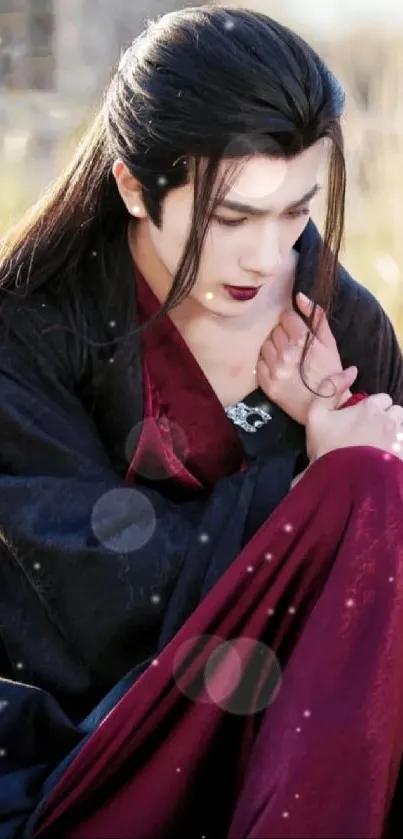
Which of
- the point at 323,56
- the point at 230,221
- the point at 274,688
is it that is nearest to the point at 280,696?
the point at 274,688

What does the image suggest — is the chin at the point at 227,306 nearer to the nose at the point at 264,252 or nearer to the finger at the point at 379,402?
the nose at the point at 264,252

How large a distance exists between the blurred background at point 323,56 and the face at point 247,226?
45.8 inches

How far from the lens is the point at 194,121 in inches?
49.4

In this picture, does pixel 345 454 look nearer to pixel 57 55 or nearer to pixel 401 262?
pixel 401 262

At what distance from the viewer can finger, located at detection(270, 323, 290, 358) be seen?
1515 mm

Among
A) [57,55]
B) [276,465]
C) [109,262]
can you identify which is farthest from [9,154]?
[276,465]

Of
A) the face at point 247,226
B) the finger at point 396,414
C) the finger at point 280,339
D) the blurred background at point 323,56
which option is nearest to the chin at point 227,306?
the face at point 247,226

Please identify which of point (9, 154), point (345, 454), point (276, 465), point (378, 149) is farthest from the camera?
point (9, 154)

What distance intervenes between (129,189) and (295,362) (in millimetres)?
311

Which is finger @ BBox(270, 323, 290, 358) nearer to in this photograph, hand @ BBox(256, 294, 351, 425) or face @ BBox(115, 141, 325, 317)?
hand @ BBox(256, 294, 351, 425)

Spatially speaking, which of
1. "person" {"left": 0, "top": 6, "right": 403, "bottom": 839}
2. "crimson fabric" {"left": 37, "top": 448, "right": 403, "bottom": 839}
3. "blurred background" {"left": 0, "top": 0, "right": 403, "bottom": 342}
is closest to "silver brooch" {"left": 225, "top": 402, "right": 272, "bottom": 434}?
"person" {"left": 0, "top": 6, "right": 403, "bottom": 839}

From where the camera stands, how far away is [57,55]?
350 cm

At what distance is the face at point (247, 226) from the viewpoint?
1274mm

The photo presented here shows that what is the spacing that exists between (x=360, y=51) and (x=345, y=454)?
2202 millimetres
